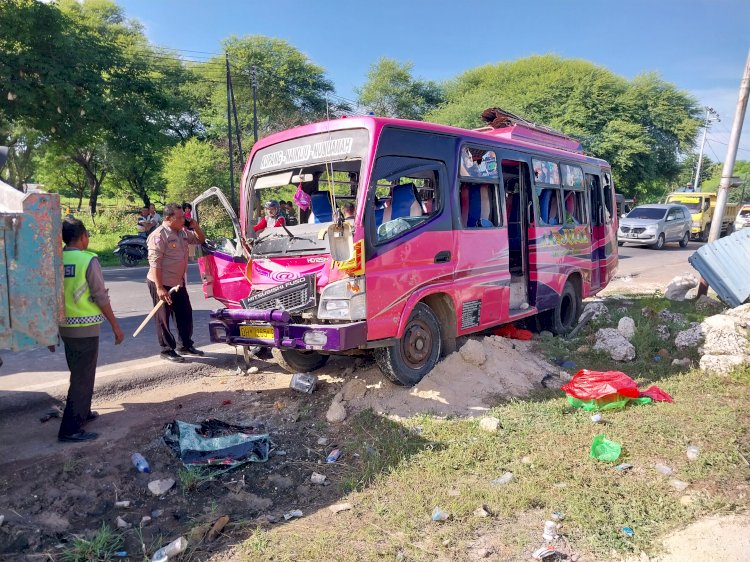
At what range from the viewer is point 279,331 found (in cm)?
475

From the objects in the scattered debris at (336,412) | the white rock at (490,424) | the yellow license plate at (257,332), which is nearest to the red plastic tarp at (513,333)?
the white rock at (490,424)

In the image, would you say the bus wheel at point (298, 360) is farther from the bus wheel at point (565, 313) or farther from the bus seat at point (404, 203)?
the bus wheel at point (565, 313)

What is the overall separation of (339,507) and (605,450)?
77.5 inches

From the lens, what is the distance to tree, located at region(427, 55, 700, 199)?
2994cm

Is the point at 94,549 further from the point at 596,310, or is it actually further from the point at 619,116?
the point at 619,116

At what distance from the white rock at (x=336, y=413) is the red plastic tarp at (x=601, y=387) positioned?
6.77ft

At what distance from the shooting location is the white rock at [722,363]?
573cm

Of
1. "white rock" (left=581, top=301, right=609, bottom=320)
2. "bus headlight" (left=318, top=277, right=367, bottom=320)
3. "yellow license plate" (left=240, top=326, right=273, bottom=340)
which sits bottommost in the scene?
"white rock" (left=581, top=301, right=609, bottom=320)

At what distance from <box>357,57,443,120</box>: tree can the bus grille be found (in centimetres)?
3331

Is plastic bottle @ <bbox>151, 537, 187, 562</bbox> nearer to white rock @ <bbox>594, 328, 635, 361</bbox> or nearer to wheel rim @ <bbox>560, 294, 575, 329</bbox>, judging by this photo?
white rock @ <bbox>594, 328, 635, 361</bbox>

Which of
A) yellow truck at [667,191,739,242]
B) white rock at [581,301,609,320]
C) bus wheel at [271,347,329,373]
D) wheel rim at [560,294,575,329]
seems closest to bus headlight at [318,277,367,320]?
bus wheel at [271,347,329,373]

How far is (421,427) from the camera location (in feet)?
14.6

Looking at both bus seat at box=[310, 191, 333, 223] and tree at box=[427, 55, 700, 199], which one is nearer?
bus seat at box=[310, 191, 333, 223]

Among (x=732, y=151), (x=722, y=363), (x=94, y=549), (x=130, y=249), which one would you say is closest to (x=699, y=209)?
(x=732, y=151)
